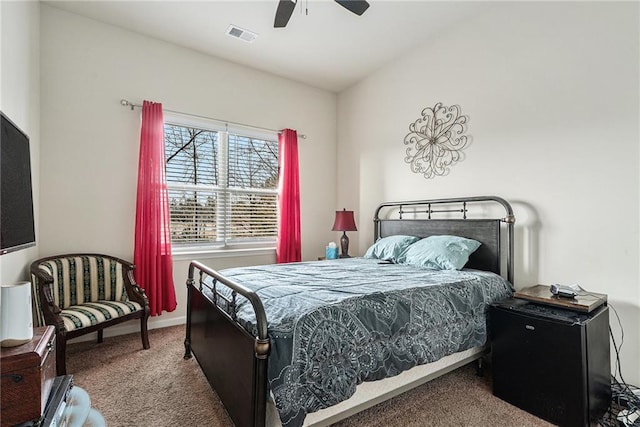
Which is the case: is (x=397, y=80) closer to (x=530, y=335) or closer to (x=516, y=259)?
(x=516, y=259)

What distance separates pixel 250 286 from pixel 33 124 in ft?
7.84

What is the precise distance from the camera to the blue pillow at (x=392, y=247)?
118 inches

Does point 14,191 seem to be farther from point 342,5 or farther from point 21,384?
point 342,5

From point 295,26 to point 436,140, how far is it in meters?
1.85

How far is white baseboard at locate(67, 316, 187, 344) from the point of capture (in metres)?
2.90

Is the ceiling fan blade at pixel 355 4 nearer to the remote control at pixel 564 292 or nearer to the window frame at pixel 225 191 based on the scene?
the window frame at pixel 225 191

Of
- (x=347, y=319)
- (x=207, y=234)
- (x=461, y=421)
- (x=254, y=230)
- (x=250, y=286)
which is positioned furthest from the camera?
(x=254, y=230)

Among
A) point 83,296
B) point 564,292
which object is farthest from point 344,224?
point 83,296

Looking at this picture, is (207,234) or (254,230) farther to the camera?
(254,230)

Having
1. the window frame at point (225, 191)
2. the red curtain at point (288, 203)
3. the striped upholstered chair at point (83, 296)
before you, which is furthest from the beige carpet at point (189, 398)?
the red curtain at point (288, 203)

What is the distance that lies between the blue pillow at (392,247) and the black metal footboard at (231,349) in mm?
1712

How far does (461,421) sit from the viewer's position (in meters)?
1.75

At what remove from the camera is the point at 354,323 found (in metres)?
1.50

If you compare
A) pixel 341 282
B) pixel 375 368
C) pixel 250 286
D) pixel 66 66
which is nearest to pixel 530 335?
pixel 375 368
